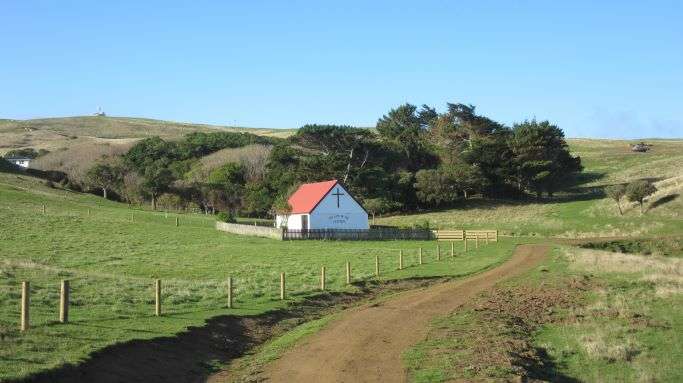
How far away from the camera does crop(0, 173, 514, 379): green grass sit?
53.8 feet

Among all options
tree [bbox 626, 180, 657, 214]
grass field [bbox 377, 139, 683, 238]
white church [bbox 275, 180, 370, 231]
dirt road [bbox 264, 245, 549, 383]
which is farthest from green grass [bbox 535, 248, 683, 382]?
tree [bbox 626, 180, 657, 214]

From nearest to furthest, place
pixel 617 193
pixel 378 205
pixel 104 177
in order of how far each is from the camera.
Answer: pixel 617 193 < pixel 378 205 < pixel 104 177

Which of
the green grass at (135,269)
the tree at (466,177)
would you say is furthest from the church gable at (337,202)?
the tree at (466,177)

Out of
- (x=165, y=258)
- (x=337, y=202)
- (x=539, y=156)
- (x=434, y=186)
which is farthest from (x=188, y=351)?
(x=539, y=156)

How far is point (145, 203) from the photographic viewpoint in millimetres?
97062

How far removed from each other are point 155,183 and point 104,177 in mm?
12015

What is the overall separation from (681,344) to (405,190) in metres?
77.5

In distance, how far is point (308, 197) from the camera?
242ft

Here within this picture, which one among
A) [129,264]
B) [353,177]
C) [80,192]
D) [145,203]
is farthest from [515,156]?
[129,264]

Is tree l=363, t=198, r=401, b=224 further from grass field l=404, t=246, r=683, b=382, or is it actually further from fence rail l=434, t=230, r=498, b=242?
grass field l=404, t=246, r=683, b=382

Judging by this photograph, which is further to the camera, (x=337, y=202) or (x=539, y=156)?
(x=539, y=156)

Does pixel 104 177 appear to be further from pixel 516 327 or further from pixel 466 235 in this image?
pixel 516 327

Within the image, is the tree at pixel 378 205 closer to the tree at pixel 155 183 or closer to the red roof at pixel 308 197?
A: the red roof at pixel 308 197

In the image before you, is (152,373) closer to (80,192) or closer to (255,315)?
(255,315)
